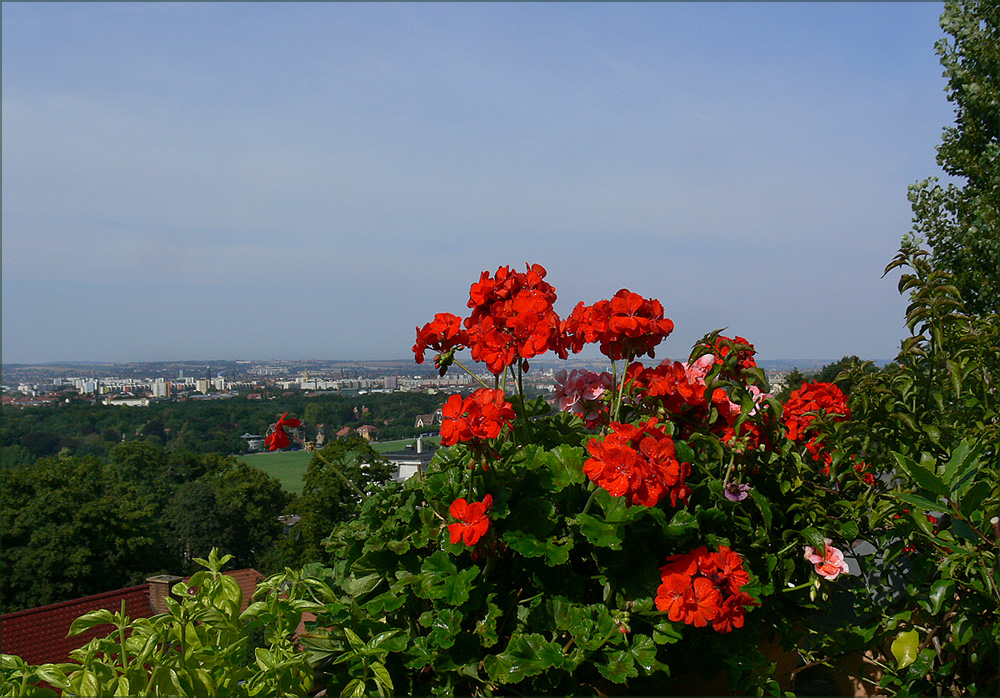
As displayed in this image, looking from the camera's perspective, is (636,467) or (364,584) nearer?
(636,467)

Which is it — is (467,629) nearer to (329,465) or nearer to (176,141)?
(329,465)

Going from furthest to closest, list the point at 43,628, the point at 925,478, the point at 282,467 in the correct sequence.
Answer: the point at 282,467 < the point at 43,628 < the point at 925,478

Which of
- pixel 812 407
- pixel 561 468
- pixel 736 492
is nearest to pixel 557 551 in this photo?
pixel 561 468

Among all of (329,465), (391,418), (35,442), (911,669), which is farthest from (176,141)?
(35,442)

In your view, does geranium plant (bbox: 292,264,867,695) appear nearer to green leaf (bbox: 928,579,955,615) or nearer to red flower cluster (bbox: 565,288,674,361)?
red flower cluster (bbox: 565,288,674,361)

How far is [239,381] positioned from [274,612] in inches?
878

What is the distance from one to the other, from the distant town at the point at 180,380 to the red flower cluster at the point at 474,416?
66 centimetres

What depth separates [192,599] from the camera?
1.18 meters

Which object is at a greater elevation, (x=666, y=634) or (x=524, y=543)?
(x=524, y=543)

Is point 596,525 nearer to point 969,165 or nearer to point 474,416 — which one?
point 474,416

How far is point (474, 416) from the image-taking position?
3.97 feet

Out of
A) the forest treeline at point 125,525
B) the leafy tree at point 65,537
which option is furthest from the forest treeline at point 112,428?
the leafy tree at point 65,537

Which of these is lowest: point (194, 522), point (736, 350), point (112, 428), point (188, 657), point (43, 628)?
point (194, 522)

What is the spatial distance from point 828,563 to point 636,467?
558 millimetres
